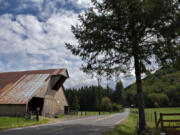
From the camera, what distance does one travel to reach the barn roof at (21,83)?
24828 millimetres

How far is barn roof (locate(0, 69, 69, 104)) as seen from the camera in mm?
24828

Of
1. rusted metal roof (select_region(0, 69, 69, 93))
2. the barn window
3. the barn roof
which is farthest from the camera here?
→ rusted metal roof (select_region(0, 69, 69, 93))

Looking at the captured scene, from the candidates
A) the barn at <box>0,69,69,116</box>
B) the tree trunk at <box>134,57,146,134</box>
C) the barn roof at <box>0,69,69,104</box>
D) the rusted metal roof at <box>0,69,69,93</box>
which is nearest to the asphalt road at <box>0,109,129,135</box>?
the tree trunk at <box>134,57,146,134</box>

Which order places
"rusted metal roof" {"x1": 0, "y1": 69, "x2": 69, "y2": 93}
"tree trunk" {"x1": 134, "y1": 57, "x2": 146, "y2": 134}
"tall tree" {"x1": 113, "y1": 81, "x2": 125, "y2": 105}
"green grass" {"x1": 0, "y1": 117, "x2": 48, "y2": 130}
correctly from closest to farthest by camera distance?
1. "tree trunk" {"x1": 134, "y1": 57, "x2": 146, "y2": 134}
2. "green grass" {"x1": 0, "y1": 117, "x2": 48, "y2": 130}
3. "rusted metal roof" {"x1": 0, "y1": 69, "x2": 69, "y2": 93}
4. "tall tree" {"x1": 113, "y1": 81, "x2": 125, "y2": 105}

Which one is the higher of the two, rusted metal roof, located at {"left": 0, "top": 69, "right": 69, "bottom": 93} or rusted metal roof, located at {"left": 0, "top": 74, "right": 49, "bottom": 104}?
rusted metal roof, located at {"left": 0, "top": 69, "right": 69, "bottom": 93}

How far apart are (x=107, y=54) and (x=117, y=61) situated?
3.59ft

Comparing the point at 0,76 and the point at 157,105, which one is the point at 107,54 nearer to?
the point at 0,76

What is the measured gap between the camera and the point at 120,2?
13.1 m

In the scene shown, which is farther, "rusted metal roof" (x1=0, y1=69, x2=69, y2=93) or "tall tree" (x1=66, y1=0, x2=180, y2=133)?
"rusted metal roof" (x1=0, y1=69, x2=69, y2=93)

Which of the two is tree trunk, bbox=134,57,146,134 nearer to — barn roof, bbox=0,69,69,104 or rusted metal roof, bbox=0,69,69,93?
barn roof, bbox=0,69,69,104

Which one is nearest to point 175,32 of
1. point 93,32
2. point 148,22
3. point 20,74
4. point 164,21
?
point 164,21

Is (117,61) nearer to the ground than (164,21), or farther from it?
nearer to the ground

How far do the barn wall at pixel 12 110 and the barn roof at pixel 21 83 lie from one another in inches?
20.9

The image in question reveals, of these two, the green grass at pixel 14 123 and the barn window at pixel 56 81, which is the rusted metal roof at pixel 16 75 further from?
the green grass at pixel 14 123
